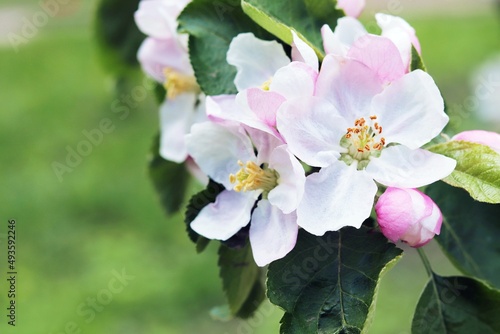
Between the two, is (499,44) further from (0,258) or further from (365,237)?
(365,237)

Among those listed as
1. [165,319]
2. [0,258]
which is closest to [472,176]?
[165,319]

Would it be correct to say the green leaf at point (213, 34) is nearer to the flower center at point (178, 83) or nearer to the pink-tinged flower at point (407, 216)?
the flower center at point (178, 83)

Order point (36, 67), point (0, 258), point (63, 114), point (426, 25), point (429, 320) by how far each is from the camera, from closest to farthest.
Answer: point (429, 320) < point (0, 258) < point (63, 114) < point (36, 67) < point (426, 25)

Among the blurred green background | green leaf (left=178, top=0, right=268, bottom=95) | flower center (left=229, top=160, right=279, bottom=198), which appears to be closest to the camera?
flower center (left=229, top=160, right=279, bottom=198)

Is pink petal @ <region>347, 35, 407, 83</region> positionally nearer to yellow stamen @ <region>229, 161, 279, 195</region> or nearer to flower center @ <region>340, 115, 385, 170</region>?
flower center @ <region>340, 115, 385, 170</region>

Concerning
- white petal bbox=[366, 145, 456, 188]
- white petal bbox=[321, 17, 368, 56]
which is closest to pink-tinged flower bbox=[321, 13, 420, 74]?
white petal bbox=[321, 17, 368, 56]

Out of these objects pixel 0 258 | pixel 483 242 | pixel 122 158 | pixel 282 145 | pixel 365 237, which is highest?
pixel 282 145
